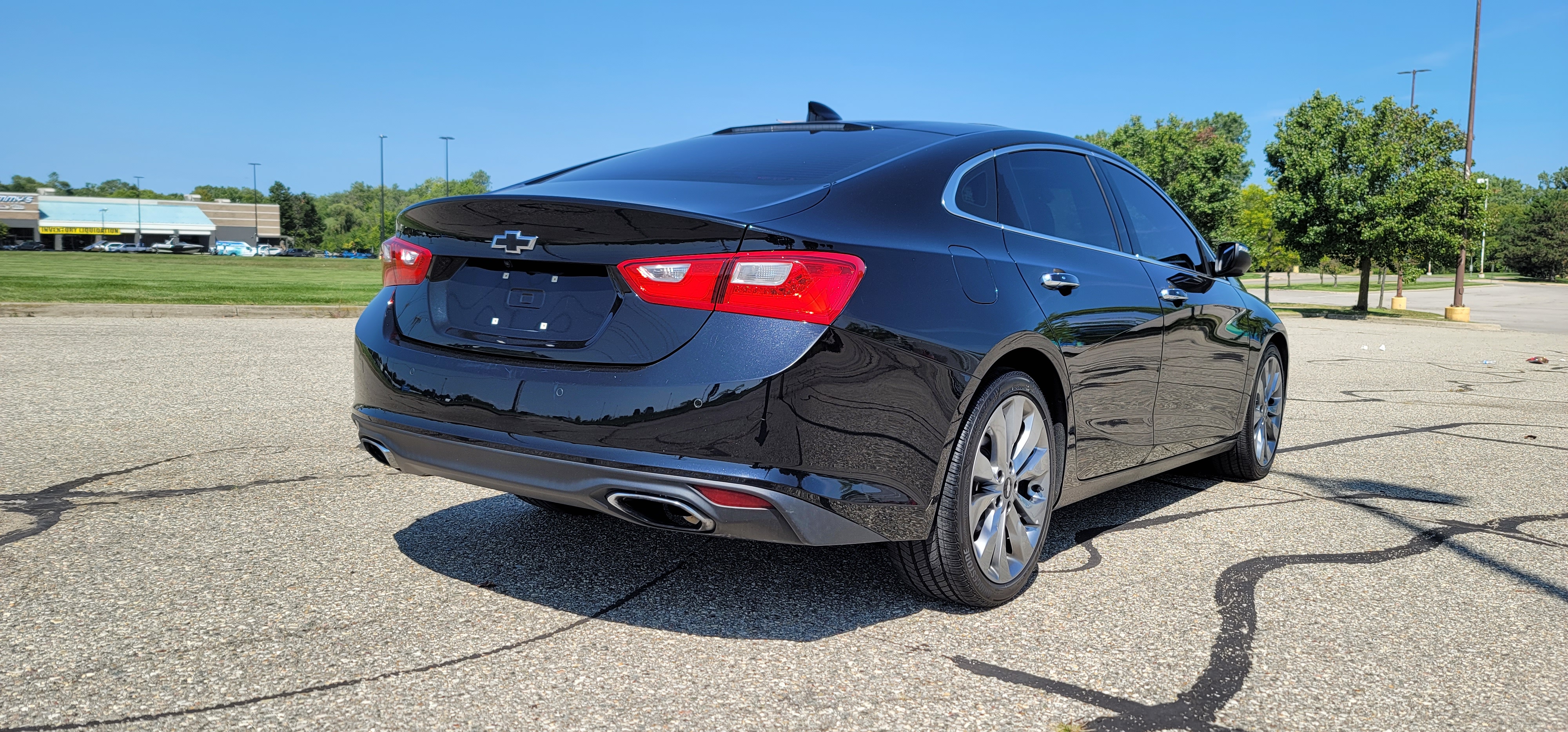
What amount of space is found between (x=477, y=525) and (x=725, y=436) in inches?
76.1

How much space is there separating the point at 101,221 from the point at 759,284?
120 m

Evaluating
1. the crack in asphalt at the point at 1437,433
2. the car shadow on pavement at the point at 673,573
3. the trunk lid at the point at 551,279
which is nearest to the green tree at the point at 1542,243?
the crack in asphalt at the point at 1437,433

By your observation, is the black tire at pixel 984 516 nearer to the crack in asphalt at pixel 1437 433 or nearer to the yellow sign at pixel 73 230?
the crack in asphalt at pixel 1437 433

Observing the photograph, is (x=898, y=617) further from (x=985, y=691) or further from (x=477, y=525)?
(x=477, y=525)

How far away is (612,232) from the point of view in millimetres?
2932

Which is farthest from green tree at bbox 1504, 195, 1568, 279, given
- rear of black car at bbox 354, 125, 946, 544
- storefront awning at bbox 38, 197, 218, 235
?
storefront awning at bbox 38, 197, 218, 235

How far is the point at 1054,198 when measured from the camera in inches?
161

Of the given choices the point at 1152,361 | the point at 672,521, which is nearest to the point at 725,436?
the point at 672,521

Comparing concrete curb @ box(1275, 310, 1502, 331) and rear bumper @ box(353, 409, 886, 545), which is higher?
rear bumper @ box(353, 409, 886, 545)

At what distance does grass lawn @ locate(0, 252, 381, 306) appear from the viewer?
18312 mm

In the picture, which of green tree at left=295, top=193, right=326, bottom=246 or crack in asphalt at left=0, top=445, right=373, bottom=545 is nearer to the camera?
crack in asphalt at left=0, top=445, right=373, bottom=545

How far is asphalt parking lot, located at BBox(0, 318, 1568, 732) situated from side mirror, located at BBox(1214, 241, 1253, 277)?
108 cm

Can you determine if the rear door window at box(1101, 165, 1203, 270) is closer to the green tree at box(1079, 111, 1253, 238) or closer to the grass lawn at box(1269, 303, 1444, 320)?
the grass lawn at box(1269, 303, 1444, 320)

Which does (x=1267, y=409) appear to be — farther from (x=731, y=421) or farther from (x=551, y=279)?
(x=551, y=279)
